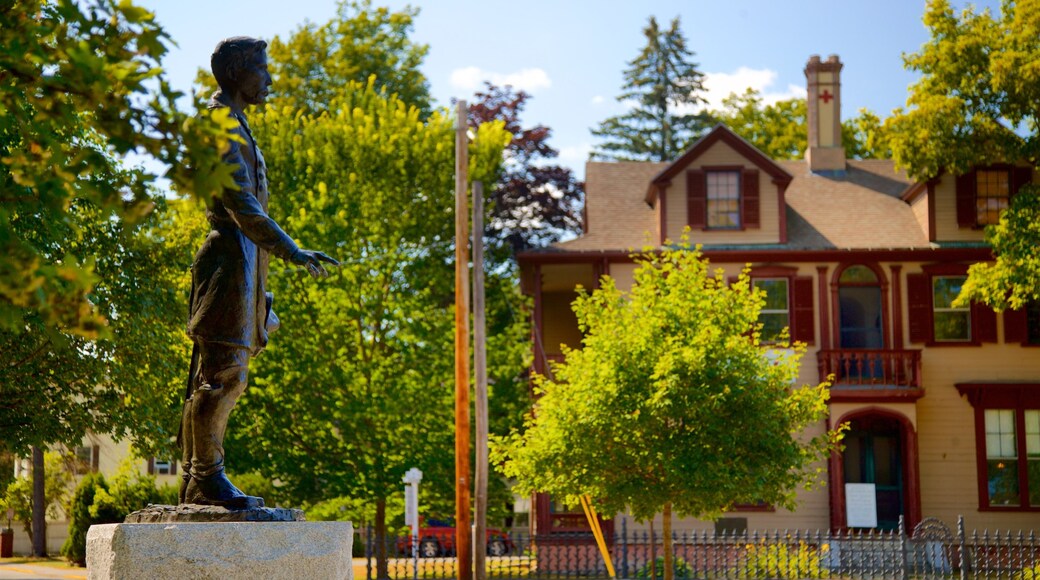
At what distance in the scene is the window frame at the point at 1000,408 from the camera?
32656 mm

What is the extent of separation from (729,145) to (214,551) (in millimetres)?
27636

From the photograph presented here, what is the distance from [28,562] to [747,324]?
82.3ft

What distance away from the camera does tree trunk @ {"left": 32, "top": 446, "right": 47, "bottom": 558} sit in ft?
132

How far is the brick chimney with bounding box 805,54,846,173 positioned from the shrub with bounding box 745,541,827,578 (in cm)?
1252

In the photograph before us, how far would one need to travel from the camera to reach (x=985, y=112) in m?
30.7

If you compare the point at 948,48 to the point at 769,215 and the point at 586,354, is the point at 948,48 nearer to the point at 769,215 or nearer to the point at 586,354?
the point at 769,215

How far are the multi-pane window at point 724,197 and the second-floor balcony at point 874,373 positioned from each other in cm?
392

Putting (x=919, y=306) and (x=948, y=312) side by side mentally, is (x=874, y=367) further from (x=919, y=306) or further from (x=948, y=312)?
(x=948, y=312)

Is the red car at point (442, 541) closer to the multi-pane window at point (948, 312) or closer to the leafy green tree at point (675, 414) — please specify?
the multi-pane window at point (948, 312)

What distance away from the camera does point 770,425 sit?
75.9 ft

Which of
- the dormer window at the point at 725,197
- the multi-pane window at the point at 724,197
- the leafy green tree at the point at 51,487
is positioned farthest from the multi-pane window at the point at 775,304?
the leafy green tree at the point at 51,487

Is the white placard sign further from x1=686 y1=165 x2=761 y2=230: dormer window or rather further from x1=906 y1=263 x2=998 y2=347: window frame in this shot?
x1=686 y1=165 x2=761 y2=230: dormer window

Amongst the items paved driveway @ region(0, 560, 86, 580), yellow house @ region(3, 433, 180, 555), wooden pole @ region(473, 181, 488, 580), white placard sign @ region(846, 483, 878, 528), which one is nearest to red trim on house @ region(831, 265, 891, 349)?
white placard sign @ region(846, 483, 878, 528)

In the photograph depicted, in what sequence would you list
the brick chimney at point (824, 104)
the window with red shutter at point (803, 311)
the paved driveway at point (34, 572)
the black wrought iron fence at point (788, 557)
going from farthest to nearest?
the brick chimney at point (824, 104), the window with red shutter at point (803, 311), the paved driveway at point (34, 572), the black wrought iron fence at point (788, 557)
